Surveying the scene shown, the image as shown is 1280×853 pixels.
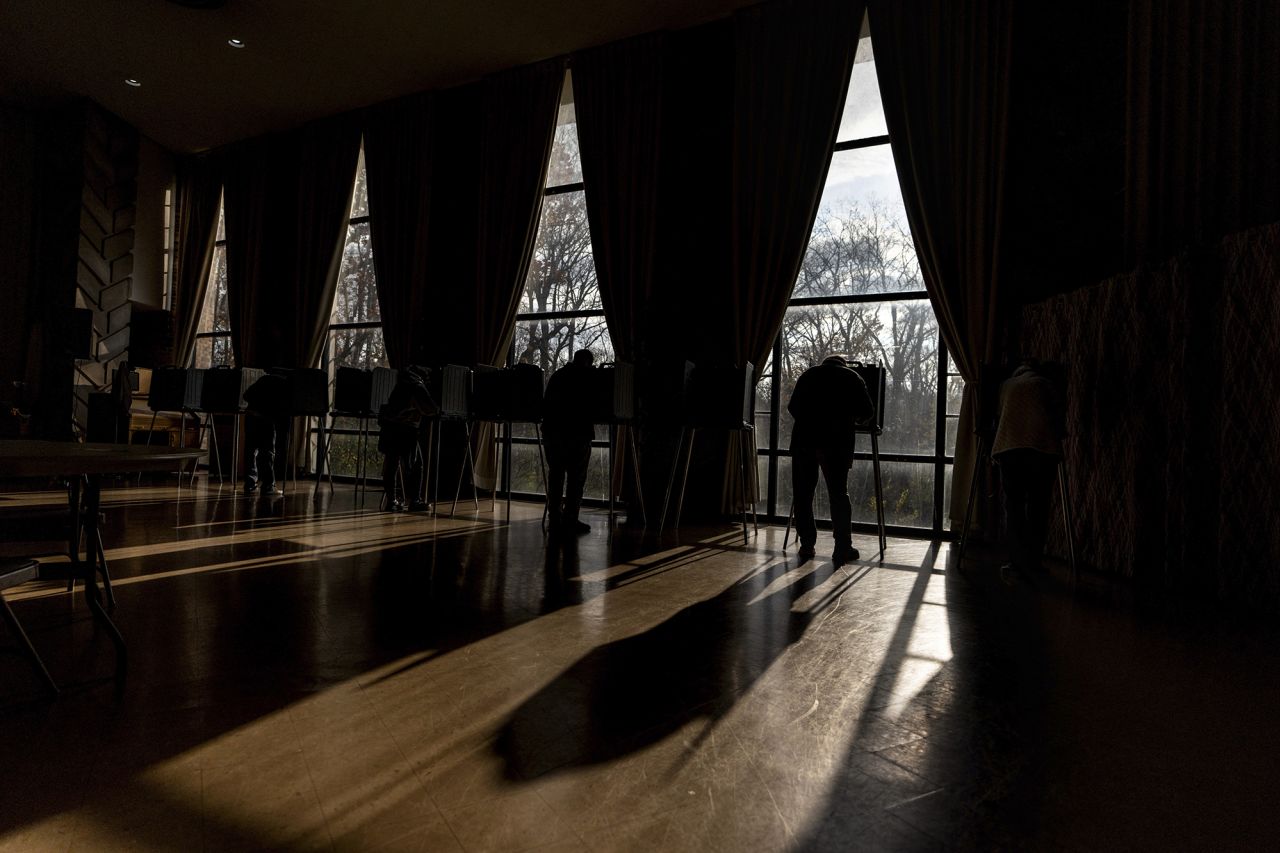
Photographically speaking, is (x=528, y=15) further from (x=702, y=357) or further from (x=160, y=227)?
(x=160, y=227)

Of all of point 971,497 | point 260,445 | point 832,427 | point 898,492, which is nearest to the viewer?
point 832,427

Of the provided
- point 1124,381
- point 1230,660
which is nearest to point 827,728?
point 1230,660

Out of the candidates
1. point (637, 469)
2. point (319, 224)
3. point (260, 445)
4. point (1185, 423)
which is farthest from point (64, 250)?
point (1185, 423)

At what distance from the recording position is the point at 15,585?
68.1 inches

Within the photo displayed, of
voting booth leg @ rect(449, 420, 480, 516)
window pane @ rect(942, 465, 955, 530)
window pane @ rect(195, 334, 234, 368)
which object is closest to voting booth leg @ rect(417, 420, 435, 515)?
voting booth leg @ rect(449, 420, 480, 516)

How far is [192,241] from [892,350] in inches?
374

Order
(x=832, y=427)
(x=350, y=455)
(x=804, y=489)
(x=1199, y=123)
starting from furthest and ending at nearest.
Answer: (x=350, y=455) → (x=1199, y=123) → (x=804, y=489) → (x=832, y=427)

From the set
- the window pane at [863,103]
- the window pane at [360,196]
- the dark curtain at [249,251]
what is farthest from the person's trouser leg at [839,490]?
the dark curtain at [249,251]

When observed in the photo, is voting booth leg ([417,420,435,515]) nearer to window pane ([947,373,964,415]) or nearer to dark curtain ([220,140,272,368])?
dark curtain ([220,140,272,368])

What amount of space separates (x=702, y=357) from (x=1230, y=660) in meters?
4.27

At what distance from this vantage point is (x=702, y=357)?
20.5 ft

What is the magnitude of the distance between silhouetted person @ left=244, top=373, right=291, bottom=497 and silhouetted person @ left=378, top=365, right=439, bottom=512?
1.02 metres

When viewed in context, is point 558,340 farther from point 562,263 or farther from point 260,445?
point 260,445

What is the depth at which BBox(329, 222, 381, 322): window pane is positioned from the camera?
8.87 m
